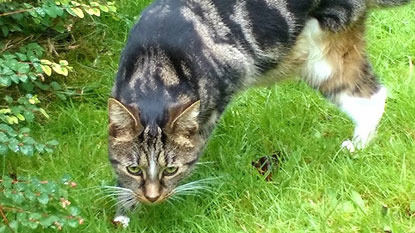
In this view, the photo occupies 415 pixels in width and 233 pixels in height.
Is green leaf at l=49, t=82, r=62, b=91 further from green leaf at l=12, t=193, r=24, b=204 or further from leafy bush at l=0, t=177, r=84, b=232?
green leaf at l=12, t=193, r=24, b=204

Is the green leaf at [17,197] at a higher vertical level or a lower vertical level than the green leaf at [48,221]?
higher

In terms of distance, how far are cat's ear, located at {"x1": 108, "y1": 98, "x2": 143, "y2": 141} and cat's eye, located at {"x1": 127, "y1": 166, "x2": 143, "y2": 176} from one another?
5.1 inches

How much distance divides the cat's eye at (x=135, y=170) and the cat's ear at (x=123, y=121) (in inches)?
5.1

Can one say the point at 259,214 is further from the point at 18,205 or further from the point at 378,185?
the point at 18,205

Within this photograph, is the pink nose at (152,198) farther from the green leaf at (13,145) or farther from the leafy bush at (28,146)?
the green leaf at (13,145)

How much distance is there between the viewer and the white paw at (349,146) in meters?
3.69

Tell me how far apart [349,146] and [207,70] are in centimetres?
84

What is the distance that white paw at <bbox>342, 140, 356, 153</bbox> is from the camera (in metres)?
3.69

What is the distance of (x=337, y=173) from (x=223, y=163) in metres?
0.54

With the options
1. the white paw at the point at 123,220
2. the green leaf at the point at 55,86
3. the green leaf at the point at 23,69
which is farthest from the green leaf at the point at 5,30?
the white paw at the point at 123,220

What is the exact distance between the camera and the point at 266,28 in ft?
11.7

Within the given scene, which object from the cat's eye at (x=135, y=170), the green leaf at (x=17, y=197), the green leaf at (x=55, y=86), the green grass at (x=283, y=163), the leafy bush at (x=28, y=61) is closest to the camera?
the green leaf at (x=17, y=197)

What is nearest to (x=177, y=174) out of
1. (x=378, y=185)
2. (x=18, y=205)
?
(x=18, y=205)

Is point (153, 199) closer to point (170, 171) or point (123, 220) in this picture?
point (170, 171)
